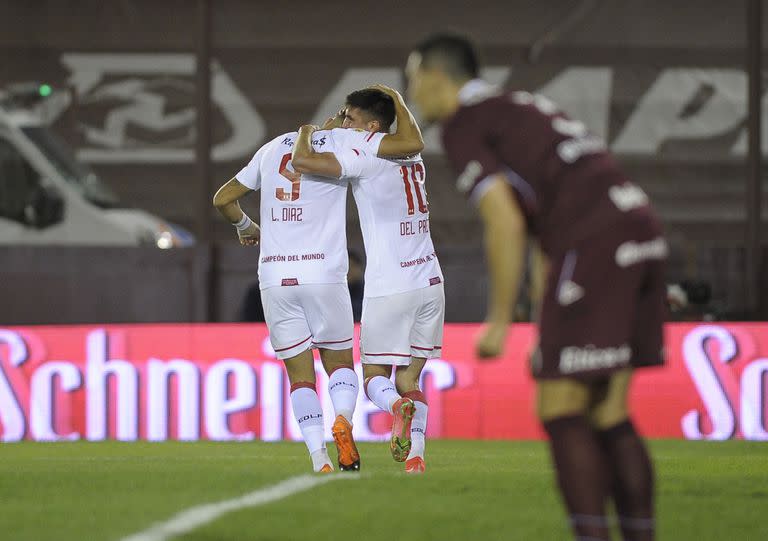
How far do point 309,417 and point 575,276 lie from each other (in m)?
3.67

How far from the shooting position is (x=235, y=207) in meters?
8.26

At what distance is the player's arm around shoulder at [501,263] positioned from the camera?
4230 millimetres

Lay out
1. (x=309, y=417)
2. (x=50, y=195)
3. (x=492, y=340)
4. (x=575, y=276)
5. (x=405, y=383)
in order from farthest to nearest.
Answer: (x=50, y=195)
(x=405, y=383)
(x=309, y=417)
(x=575, y=276)
(x=492, y=340)

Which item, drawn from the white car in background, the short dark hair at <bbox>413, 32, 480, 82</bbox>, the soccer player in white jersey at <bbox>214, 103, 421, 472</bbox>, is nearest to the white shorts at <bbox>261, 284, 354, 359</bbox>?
the soccer player in white jersey at <bbox>214, 103, 421, 472</bbox>

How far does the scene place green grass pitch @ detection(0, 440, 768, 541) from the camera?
531 centimetres

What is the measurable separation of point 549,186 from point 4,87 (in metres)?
11.3

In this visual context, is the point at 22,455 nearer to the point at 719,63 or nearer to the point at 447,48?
the point at 447,48

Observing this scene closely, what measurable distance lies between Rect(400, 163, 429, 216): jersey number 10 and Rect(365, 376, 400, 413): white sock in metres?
0.87

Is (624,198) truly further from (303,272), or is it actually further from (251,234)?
(251,234)

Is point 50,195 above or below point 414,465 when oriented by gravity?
above

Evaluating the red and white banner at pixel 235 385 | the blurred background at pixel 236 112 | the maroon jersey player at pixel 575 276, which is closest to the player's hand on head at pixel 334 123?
the maroon jersey player at pixel 575 276

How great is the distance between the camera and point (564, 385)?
4348mm

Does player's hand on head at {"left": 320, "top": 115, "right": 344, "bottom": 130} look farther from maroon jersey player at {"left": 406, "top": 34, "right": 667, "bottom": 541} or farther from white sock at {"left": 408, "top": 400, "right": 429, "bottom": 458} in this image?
maroon jersey player at {"left": 406, "top": 34, "right": 667, "bottom": 541}

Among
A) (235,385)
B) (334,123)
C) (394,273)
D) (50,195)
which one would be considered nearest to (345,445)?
(394,273)
